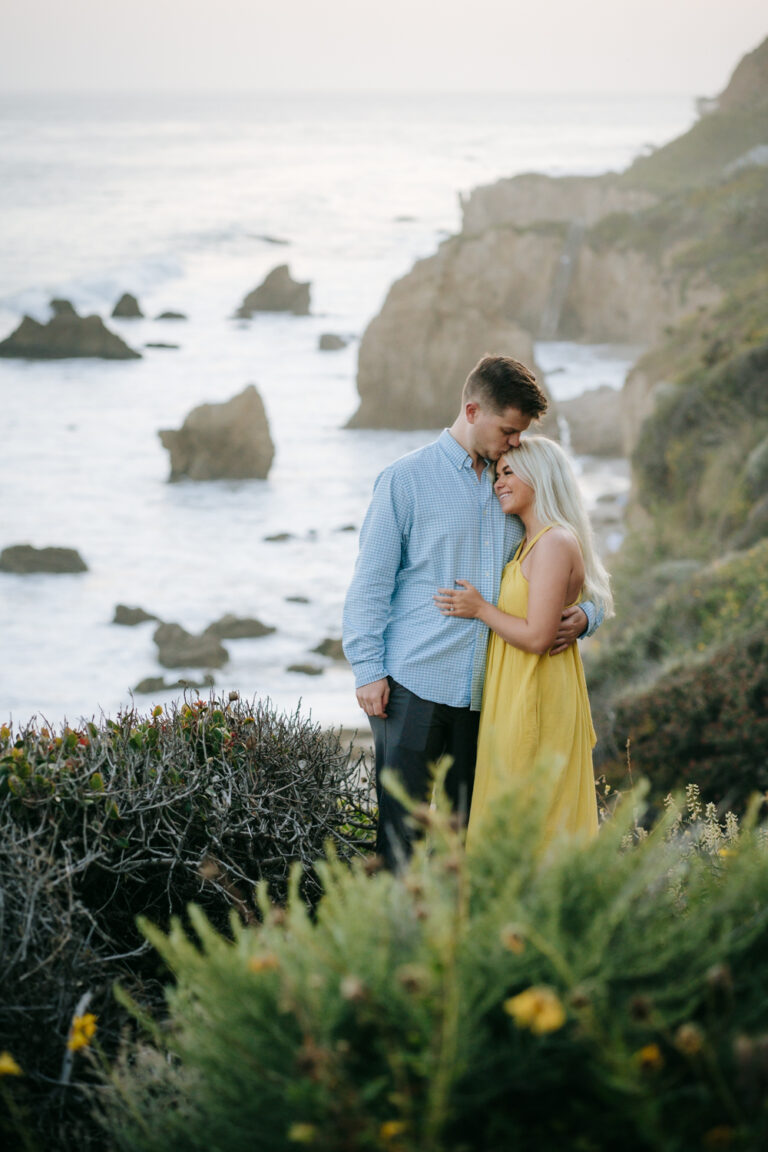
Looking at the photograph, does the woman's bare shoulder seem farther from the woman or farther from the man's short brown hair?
the man's short brown hair

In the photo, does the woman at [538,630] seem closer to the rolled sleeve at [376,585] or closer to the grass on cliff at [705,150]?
the rolled sleeve at [376,585]

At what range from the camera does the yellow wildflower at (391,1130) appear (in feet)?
5.33

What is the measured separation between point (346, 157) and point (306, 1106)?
6050 inches

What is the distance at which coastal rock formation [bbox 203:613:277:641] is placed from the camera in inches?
732

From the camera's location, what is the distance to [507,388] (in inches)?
143

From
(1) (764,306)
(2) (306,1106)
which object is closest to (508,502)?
(2) (306,1106)

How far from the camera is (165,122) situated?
16975 cm

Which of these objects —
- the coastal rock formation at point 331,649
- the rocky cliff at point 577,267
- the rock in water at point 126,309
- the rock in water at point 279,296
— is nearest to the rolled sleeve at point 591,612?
the coastal rock formation at point 331,649

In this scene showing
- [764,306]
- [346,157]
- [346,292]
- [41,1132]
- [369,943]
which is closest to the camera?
[369,943]

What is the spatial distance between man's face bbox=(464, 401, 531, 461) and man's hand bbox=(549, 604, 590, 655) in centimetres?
62

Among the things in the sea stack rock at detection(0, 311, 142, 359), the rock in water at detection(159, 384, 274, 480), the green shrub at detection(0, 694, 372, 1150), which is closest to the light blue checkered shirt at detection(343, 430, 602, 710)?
the green shrub at detection(0, 694, 372, 1150)

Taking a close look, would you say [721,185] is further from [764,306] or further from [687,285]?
[764,306]

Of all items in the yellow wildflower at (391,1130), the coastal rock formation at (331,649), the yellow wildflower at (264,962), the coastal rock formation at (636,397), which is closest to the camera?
the yellow wildflower at (391,1130)

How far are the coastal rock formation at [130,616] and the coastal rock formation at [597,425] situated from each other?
1402 centimetres
